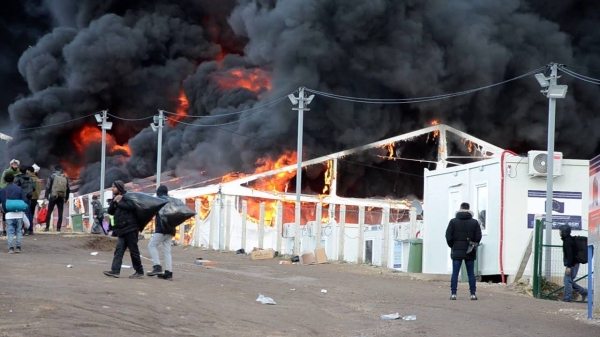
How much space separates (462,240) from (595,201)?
3.88 m

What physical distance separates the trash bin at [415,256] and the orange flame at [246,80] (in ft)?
99.7

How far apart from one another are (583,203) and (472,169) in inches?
103

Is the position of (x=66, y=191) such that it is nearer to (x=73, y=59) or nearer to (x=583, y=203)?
(x=583, y=203)

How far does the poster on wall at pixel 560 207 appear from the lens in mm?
20641

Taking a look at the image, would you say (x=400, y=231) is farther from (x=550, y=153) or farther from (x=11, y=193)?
(x=11, y=193)

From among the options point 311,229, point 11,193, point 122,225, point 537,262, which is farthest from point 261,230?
point 122,225

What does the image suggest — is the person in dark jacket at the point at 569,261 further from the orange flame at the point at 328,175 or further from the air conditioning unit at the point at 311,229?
the orange flame at the point at 328,175

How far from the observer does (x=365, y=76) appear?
47.1 m

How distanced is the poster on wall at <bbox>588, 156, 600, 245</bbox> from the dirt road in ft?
4.11

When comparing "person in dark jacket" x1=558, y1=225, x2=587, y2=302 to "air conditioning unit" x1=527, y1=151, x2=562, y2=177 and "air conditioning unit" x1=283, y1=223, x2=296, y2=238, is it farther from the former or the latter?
"air conditioning unit" x1=283, y1=223, x2=296, y2=238

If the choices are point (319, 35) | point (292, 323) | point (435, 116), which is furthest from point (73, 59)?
point (292, 323)

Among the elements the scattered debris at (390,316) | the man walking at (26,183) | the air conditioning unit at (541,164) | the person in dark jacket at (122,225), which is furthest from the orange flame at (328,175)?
the scattered debris at (390,316)

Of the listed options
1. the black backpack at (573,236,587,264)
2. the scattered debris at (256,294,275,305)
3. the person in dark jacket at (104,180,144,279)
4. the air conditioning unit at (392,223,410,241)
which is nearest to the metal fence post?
the black backpack at (573,236,587,264)

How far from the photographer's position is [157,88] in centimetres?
6097
